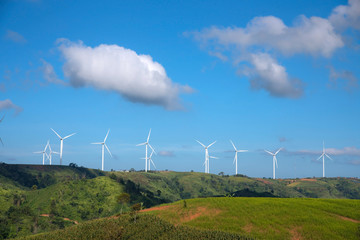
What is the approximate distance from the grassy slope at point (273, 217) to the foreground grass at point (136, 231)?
5.12 m

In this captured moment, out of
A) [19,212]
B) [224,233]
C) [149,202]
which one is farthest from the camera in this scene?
[149,202]

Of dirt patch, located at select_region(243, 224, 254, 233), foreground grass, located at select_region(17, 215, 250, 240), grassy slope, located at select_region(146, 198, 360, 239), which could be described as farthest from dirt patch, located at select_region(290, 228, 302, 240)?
foreground grass, located at select_region(17, 215, 250, 240)

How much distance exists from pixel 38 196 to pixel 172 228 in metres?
128

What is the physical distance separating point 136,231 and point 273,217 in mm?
27241

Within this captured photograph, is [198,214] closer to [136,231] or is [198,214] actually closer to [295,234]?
[136,231]

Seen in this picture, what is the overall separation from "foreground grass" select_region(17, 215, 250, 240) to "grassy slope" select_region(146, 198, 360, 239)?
5.12m

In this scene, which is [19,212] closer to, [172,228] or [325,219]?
[172,228]

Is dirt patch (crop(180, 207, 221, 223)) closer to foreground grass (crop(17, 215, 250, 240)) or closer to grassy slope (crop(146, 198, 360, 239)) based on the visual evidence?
grassy slope (crop(146, 198, 360, 239))

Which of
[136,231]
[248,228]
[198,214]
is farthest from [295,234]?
[136,231]

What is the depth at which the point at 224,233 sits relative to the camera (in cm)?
6059

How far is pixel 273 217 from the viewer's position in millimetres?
67062

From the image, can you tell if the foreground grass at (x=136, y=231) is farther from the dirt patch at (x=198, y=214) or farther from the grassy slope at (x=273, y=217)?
the dirt patch at (x=198, y=214)

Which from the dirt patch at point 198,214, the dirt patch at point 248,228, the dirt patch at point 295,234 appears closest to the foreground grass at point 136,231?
the dirt patch at point 248,228

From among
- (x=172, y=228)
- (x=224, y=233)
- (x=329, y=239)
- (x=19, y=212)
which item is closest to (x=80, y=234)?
(x=172, y=228)
